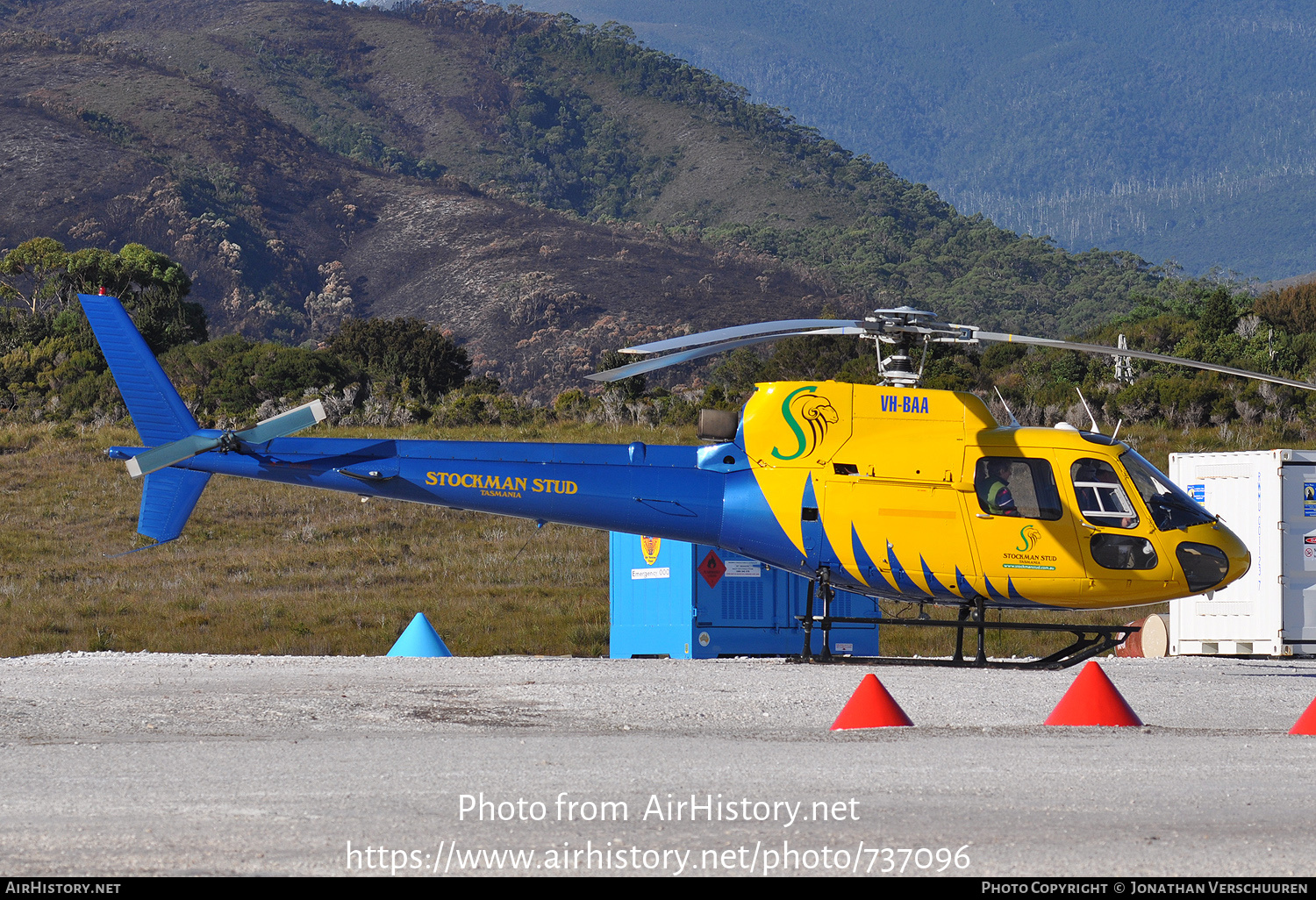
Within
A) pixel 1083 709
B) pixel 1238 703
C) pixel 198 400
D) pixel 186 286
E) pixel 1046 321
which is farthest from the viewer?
pixel 1046 321

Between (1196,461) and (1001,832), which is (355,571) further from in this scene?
(1001,832)

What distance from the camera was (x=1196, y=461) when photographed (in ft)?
66.3

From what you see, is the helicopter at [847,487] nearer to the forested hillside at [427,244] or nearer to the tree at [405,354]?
the tree at [405,354]

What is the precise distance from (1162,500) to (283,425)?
29.8 feet

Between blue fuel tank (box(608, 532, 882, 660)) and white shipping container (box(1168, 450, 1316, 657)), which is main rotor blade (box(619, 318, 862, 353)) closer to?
blue fuel tank (box(608, 532, 882, 660))

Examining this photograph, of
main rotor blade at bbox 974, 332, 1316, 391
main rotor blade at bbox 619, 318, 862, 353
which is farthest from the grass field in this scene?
main rotor blade at bbox 619, 318, 862, 353

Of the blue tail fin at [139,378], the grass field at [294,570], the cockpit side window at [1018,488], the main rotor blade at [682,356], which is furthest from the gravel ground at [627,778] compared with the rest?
the grass field at [294,570]

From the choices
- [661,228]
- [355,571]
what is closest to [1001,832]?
[355,571]

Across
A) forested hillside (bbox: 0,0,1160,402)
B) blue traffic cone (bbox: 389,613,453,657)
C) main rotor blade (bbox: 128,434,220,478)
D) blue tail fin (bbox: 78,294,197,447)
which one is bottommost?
blue traffic cone (bbox: 389,613,453,657)

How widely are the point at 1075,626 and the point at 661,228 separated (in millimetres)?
151135

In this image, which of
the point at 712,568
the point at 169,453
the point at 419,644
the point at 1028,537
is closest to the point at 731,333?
the point at 1028,537

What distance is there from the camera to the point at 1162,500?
573 inches

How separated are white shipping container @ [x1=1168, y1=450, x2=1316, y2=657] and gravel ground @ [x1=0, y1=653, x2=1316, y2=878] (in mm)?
4147

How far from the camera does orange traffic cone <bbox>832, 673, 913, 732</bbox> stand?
36.9 ft
